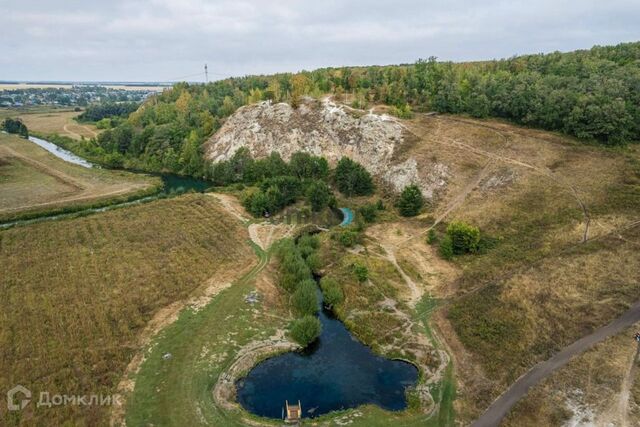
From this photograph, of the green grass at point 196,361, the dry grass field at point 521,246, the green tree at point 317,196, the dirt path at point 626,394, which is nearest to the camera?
the dirt path at point 626,394

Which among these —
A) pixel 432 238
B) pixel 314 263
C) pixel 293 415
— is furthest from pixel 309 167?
pixel 293 415

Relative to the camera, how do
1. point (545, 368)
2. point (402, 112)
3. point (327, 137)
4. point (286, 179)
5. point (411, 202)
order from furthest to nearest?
point (327, 137), point (402, 112), point (286, 179), point (411, 202), point (545, 368)

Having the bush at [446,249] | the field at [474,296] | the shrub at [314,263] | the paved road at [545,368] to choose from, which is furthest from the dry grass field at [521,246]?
the shrub at [314,263]

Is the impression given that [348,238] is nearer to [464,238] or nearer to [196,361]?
[464,238]

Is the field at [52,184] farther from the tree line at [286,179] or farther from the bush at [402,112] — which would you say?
the bush at [402,112]

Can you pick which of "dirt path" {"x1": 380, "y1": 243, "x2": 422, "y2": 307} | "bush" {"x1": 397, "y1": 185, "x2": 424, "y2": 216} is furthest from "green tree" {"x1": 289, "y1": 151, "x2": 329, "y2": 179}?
"dirt path" {"x1": 380, "y1": 243, "x2": 422, "y2": 307}

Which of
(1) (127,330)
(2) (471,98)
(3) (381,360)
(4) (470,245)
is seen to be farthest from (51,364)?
(2) (471,98)
